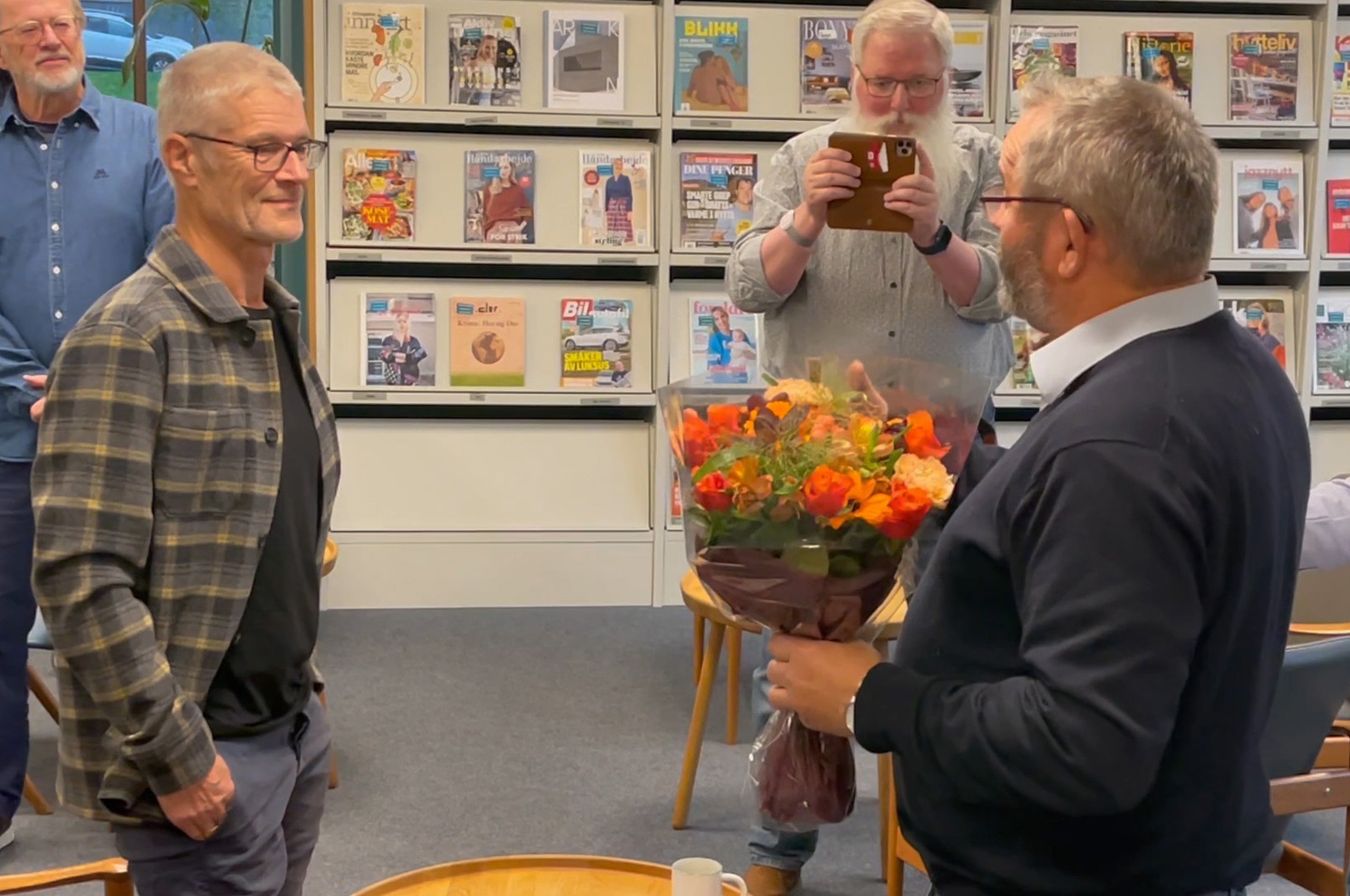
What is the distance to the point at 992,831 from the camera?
1276mm

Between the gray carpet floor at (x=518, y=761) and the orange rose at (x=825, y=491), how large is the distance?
149 cm

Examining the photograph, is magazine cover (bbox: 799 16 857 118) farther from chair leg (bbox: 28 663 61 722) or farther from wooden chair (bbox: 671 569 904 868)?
chair leg (bbox: 28 663 61 722)

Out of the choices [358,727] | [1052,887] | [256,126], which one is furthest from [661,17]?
[1052,887]

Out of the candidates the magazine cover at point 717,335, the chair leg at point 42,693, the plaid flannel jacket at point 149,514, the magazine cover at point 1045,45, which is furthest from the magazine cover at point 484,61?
the plaid flannel jacket at point 149,514

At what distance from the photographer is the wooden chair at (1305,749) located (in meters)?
1.95

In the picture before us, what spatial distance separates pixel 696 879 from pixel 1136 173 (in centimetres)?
78

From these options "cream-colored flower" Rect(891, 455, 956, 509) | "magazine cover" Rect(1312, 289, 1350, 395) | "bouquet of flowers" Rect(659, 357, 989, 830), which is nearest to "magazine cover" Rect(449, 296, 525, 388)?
"magazine cover" Rect(1312, 289, 1350, 395)

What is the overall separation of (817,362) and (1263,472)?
1.59ft

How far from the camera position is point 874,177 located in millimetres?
2352

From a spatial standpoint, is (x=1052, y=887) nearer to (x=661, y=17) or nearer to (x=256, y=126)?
(x=256, y=126)

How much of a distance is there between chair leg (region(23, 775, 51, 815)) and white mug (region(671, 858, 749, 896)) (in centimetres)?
211

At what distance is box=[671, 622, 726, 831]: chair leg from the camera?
9.91ft

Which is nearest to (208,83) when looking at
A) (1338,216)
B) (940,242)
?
(940,242)

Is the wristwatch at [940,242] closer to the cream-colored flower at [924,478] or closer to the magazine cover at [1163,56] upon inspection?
the cream-colored flower at [924,478]
